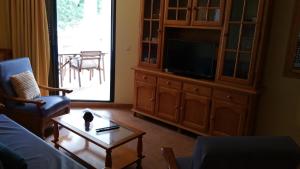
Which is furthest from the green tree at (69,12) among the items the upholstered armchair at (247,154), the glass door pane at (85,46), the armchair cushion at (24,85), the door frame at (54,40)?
the upholstered armchair at (247,154)

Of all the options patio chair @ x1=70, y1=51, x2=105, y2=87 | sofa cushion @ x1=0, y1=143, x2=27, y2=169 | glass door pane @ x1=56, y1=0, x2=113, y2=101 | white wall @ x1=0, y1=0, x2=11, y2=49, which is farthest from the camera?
patio chair @ x1=70, y1=51, x2=105, y2=87

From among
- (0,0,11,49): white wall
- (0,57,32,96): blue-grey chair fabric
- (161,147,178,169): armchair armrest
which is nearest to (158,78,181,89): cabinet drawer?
(161,147,178,169): armchair armrest

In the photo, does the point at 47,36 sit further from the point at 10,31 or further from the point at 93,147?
the point at 93,147

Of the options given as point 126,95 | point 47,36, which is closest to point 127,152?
point 126,95

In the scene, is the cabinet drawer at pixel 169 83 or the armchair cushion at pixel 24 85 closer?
the armchair cushion at pixel 24 85

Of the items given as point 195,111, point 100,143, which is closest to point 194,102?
point 195,111

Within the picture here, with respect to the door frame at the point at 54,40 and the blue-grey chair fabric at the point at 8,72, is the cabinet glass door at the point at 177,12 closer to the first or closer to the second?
the door frame at the point at 54,40

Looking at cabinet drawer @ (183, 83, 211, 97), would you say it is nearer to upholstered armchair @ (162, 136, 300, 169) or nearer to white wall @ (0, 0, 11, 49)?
upholstered armchair @ (162, 136, 300, 169)

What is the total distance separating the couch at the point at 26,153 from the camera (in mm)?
1317

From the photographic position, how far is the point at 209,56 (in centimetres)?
313

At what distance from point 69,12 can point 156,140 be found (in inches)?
103

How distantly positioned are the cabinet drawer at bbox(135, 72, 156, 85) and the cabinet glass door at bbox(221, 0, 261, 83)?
1015 millimetres

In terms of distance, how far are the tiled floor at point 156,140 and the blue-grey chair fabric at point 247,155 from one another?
1.30 m

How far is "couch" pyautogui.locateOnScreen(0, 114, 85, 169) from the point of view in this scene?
132cm
